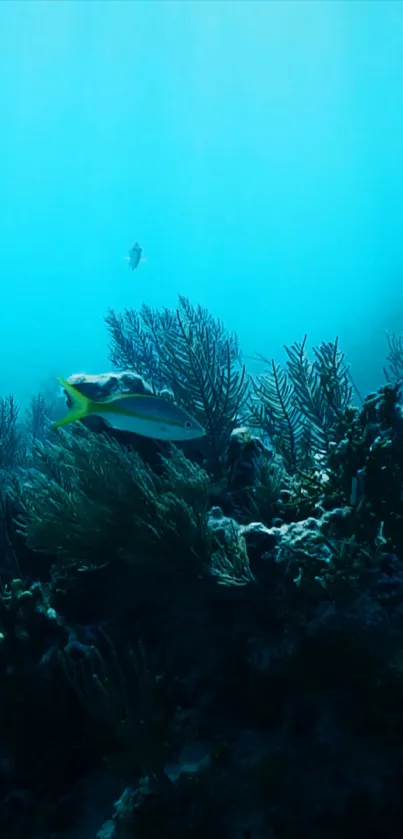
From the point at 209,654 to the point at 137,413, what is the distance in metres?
1.71

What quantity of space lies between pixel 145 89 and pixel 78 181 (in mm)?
38296

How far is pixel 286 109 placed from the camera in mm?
91500

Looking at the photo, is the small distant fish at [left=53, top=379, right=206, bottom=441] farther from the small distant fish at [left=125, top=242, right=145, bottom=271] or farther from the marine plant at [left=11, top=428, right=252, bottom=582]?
the small distant fish at [left=125, top=242, right=145, bottom=271]

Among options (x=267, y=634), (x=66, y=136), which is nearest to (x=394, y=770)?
(x=267, y=634)

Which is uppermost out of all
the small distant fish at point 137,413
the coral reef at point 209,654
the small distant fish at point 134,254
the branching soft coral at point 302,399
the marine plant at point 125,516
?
the small distant fish at point 134,254

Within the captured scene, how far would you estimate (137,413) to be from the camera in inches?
123

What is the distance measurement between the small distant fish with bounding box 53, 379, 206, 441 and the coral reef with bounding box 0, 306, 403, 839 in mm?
339

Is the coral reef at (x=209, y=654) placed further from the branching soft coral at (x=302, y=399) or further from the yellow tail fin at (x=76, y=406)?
the branching soft coral at (x=302, y=399)

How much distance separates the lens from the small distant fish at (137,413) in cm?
314

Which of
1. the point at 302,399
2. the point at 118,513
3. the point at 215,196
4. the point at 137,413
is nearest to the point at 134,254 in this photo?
the point at 302,399

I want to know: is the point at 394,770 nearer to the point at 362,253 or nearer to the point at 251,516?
the point at 251,516

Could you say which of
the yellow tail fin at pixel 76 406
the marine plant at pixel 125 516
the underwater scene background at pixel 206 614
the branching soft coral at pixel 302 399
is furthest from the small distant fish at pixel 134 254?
the yellow tail fin at pixel 76 406

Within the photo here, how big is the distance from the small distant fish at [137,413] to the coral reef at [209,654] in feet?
1.11

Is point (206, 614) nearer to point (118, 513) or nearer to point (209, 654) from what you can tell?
point (209, 654)
